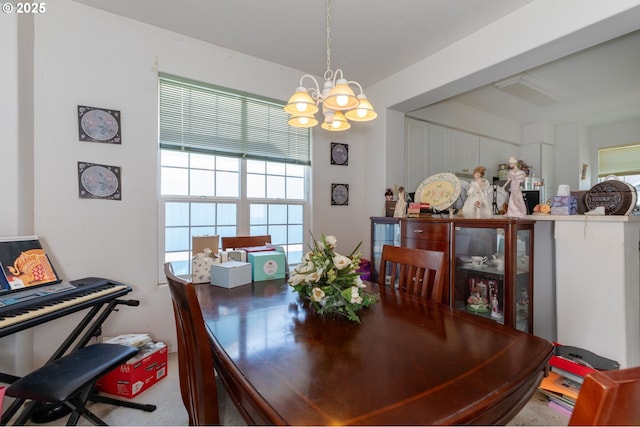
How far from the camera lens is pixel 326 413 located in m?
0.66

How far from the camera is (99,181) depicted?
2184mm

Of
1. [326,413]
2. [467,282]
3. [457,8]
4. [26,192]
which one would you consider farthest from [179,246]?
[457,8]

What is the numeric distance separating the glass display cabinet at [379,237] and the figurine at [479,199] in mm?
748

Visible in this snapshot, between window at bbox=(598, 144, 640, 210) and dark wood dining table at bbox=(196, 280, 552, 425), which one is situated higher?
window at bbox=(598, 144, 640, 210)

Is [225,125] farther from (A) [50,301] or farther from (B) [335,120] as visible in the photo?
(A) [50,301]

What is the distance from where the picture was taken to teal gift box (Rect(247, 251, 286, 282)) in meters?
1.89

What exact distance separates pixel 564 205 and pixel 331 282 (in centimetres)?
192

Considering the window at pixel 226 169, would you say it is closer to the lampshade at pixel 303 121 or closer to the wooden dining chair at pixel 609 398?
the lampshade at pixel 303 121

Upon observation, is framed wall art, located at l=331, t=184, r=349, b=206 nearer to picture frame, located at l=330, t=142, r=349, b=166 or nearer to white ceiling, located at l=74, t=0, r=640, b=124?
picture frame, located at l=330, t=142, r=349, b=166

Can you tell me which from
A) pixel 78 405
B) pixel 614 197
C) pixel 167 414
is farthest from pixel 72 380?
pixel 614 197

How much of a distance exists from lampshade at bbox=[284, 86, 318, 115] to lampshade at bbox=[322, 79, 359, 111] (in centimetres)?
10

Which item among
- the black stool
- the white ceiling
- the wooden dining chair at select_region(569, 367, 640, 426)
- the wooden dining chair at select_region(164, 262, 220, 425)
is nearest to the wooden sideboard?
the white ceiling

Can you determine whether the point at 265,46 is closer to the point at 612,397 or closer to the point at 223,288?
the point at 223,288

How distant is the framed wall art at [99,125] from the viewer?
2.12 m
